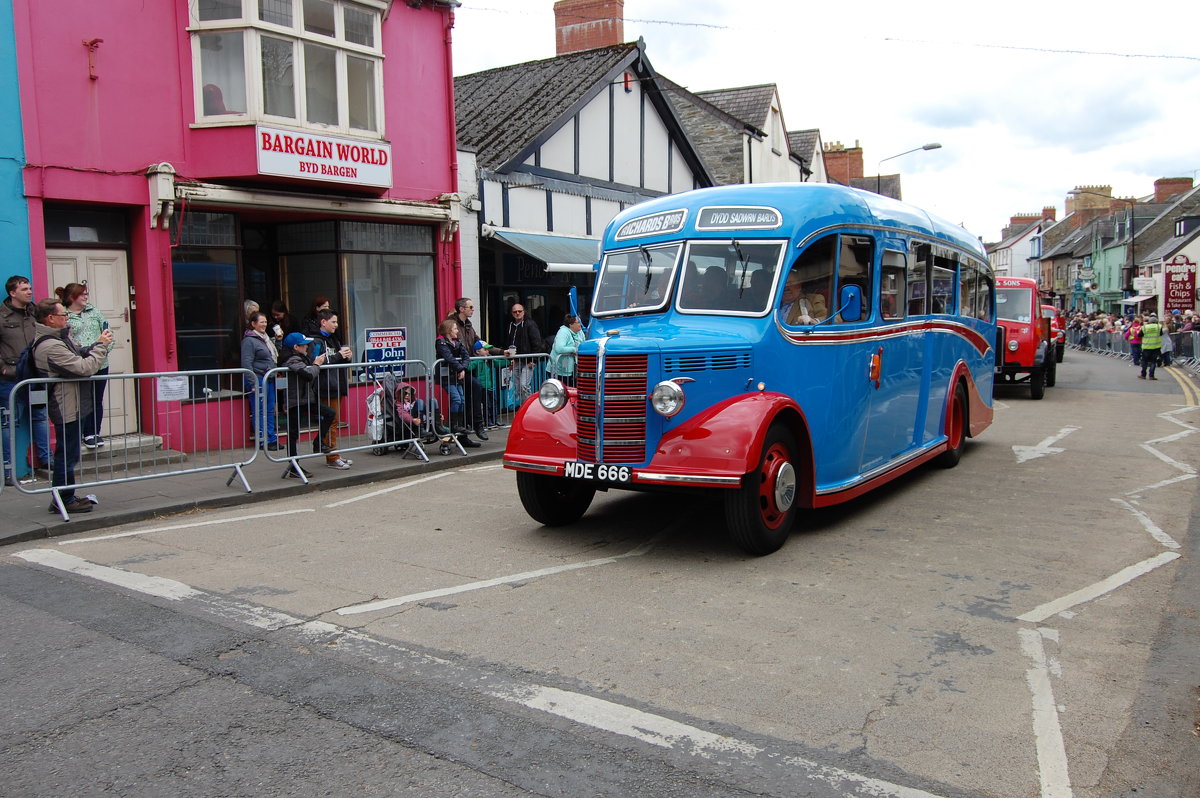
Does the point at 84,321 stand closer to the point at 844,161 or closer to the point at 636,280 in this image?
the point at 636,280

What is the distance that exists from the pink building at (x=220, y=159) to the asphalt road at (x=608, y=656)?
4279 mm

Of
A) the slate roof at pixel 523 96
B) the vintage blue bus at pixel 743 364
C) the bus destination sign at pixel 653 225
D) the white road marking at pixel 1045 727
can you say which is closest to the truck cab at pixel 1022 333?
the slate roof at pixel 523 96

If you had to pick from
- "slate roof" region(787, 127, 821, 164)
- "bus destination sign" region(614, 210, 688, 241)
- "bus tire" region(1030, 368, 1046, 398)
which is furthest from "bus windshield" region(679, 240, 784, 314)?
"slate roof" region(787, 127, 821, 164)

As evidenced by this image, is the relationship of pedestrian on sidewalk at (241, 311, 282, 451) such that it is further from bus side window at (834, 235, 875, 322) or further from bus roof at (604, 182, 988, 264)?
bus side window at (834, 235, 875, 322)

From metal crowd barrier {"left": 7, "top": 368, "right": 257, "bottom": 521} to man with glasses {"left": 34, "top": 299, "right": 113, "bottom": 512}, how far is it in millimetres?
12

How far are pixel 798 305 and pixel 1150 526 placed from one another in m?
3.52

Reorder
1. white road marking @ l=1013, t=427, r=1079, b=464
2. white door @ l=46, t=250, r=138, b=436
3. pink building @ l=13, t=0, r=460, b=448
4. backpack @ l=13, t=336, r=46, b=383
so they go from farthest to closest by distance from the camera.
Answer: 1. white road marking @ l=1013, t=427, r=1079, b=464
2. white door @ l=46, t=250, r=138, b=436
3. pink building @ l=13, t=0, r=460, b=448
4. backpack @ l=13, t=336, r=46, b=383

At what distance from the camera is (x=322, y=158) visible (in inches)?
493

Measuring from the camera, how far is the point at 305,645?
192 inches

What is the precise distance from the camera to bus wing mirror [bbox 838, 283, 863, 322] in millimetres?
7438

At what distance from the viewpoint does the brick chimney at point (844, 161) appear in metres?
45.4

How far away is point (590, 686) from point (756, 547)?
2486mm

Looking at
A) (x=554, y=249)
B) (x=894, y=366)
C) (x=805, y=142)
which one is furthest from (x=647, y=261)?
(x=805, y=142)

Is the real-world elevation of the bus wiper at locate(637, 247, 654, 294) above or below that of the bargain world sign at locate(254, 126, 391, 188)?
below
